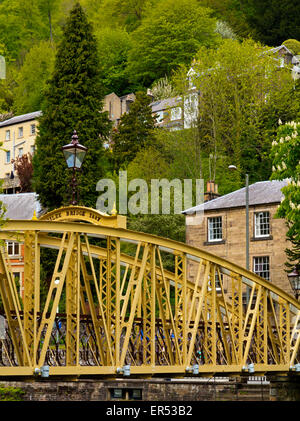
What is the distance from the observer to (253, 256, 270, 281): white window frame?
170ft

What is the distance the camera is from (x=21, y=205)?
72.4 m

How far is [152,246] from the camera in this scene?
894 inches

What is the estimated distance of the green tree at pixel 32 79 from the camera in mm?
108062

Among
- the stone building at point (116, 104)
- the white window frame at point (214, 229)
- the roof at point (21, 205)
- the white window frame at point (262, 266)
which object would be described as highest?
the stone building at point (116, 104)

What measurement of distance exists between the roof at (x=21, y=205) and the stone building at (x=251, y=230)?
19.5 metres

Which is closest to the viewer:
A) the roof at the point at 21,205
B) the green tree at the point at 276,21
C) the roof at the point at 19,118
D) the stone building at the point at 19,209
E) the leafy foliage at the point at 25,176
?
the stone building at the point at 19,209

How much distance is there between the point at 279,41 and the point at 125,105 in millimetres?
17192

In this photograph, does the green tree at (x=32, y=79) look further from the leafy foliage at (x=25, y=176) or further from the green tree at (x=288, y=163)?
the green tree at (x=288, y=163)

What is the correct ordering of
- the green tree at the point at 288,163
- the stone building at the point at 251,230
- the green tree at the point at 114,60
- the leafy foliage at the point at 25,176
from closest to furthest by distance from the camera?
1. the green tree at the point at 288,163
2. the stone building at the point at 251,230
3. the leafy foliage at the point at 25,176
4. the green tree at the point at 114,60

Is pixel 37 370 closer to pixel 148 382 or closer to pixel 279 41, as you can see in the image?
pixel 148 382

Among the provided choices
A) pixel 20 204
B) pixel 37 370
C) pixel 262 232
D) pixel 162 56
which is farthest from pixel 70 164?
pixel 162 56

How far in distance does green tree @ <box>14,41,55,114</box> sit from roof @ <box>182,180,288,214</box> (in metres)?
55.9

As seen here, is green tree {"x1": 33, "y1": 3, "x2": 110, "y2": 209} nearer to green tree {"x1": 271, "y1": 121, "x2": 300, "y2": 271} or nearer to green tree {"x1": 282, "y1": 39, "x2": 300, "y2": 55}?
green tree {"x1": 271, "y1": 121, "x2": 300, "y2": 271}

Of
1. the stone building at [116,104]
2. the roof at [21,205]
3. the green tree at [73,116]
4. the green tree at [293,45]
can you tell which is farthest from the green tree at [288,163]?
the stone building at [116,104]
